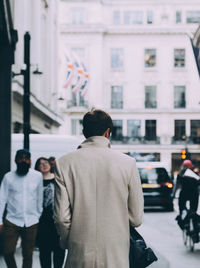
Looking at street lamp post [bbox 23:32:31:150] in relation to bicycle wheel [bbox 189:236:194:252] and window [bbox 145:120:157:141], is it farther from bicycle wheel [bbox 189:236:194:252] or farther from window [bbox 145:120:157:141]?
window [bbox 145:120:157:141]

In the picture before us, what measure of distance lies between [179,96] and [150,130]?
14.8ft

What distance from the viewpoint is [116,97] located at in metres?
58.2

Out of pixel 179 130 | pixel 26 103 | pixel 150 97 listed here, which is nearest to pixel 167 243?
pixel 26 103

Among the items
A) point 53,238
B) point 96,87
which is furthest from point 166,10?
point 53,238

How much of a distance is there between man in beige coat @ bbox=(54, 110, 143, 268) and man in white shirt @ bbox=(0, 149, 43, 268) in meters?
3.41

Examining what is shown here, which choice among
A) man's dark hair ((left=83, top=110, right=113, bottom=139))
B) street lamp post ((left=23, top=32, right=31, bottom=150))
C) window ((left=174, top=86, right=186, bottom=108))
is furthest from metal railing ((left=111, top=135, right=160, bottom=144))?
man's dark hair ((left=83, top=110, right=113, bottom=139))

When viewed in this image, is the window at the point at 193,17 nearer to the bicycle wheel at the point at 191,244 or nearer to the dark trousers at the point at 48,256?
the bicycle wheel at the point at 191,244

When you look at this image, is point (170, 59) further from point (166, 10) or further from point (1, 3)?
point (1, 3)

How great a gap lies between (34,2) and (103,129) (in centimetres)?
2143

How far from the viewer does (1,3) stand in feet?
29.2

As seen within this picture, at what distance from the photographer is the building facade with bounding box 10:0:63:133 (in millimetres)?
20000

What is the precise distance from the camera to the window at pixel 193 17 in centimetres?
5794

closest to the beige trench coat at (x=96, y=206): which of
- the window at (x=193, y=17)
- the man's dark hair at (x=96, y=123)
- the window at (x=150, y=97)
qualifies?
the man's dark hair at (x=96, y=123)

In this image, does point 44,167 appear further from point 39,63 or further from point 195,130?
point 195,130
